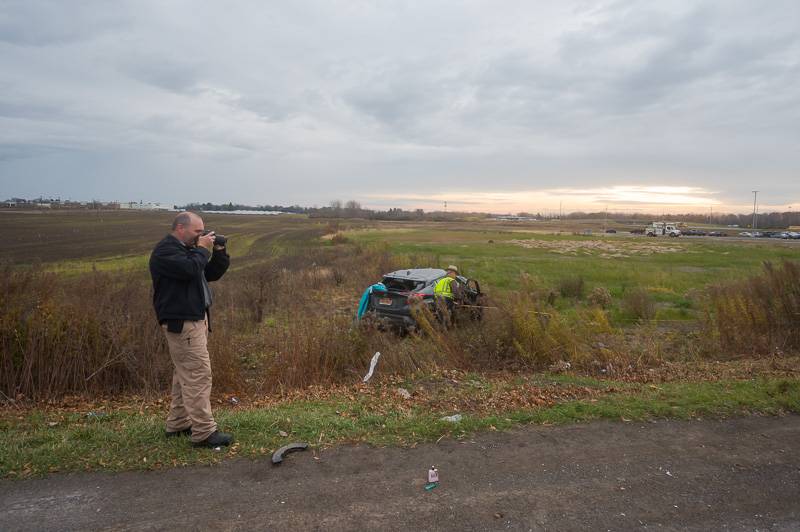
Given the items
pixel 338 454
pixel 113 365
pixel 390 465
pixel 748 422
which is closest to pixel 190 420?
pixel 338 454

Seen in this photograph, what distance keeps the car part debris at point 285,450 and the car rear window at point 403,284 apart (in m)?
6.74

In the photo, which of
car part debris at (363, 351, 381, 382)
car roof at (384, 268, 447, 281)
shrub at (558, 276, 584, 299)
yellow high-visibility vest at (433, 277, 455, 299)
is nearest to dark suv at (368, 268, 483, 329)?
car roof at (384, 268, 447, 281)

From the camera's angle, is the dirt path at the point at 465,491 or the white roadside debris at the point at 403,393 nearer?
the dirt path at the point at 465,491

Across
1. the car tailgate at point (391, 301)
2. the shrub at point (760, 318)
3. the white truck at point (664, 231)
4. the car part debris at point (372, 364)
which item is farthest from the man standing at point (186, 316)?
the white truck at point (664, 231)

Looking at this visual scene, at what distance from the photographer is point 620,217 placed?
647 ft

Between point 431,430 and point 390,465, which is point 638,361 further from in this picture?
point 390,465

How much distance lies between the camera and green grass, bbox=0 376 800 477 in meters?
4.02

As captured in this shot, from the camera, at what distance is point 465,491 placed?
11.7ft

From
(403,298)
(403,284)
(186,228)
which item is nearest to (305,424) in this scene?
(186,228)

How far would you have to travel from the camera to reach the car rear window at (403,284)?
35.6 ft

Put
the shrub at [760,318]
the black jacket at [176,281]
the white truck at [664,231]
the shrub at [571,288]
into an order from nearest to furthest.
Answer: the black jacket at [176,281], the shrub at [760,318], the shrub at [571,288], the white truck at [664,231]

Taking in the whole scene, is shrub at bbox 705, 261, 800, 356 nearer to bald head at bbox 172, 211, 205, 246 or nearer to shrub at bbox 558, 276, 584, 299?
shrub at bbox 558, 276, 584, 299

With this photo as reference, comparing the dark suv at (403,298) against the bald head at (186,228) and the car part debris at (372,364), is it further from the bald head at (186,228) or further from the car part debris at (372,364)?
the bald head at (186,228)

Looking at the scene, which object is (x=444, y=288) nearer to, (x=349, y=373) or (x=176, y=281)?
(x=349, y=373)
